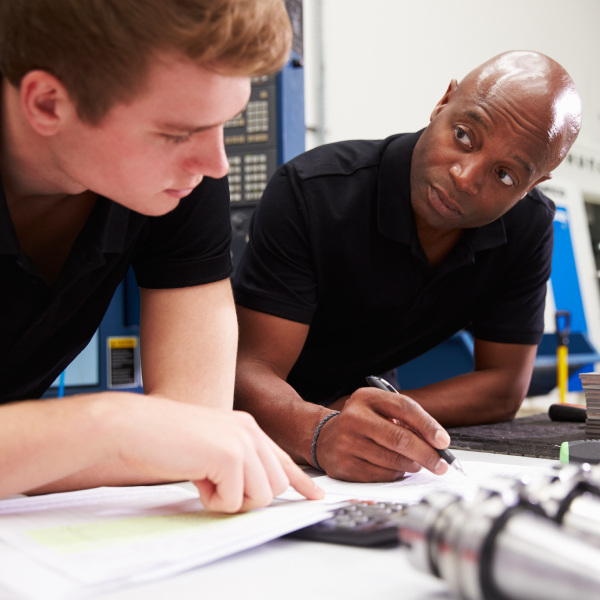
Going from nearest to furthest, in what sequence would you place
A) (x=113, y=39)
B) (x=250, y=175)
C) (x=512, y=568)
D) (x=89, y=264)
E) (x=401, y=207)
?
1. (x=512, y=568)
2. (x=113, y=39)
3. (x=89, y=264)
4. (x=401, y=207)
5. (x=250, y=175)

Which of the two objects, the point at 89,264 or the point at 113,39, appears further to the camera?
the point at 89,264

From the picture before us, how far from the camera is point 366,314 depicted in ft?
4.71

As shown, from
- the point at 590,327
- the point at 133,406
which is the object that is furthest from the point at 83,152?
the point at 590,327

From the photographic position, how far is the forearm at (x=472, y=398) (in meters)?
1.41

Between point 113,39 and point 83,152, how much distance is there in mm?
129

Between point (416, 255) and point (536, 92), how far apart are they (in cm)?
36

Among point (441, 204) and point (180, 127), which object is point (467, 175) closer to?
point (441, 204)

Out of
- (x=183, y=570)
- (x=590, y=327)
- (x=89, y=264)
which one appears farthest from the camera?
(x=590, y=327)

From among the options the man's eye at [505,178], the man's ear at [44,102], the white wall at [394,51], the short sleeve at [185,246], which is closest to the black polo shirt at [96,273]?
the short sleeve at [185,246]

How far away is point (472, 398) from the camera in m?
1.46

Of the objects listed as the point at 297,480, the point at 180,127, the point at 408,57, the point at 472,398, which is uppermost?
the point at 408,57

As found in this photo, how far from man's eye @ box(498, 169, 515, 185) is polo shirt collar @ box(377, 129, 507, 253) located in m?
0.17

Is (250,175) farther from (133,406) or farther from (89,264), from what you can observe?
(133,406)

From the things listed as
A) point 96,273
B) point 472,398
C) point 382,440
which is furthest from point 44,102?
point 472,398
